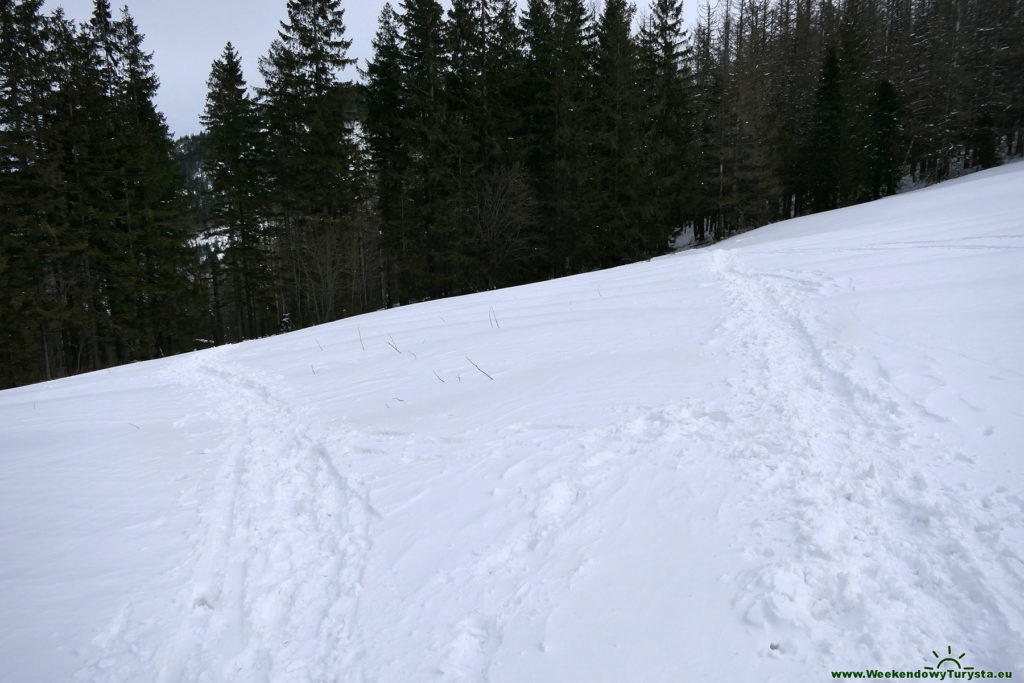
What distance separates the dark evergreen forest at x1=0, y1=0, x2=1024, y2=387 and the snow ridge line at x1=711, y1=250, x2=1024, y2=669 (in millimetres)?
18719

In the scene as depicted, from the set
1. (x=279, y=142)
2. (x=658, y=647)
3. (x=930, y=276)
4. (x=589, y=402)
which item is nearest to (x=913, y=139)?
(x=930, y=276)

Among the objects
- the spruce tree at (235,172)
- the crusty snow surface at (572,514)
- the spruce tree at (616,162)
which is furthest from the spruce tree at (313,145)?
the crusty snow surface at (572,514)

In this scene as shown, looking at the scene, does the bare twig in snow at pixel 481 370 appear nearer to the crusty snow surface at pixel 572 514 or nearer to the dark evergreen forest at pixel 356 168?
the crusty snow surface at pixel 572 514

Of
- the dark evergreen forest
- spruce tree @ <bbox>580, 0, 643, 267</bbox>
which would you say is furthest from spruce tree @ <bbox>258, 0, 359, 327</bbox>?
spruce tree @ <bbox>580, 0, 643, 267</bbox>

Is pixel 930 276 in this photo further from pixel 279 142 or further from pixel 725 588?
pixel 279 142

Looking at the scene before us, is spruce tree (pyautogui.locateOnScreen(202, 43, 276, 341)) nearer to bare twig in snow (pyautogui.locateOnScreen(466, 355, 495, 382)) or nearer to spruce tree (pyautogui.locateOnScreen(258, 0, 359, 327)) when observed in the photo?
spruce tree (pyautogui.locateOnScreen(258, 0, 359, 327))

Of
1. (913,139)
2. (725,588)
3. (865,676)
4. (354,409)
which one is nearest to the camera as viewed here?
(865,676)

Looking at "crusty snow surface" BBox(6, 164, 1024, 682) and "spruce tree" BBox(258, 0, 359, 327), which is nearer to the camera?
"crusty snow surface" BBox(6, 164, 1024, 682)

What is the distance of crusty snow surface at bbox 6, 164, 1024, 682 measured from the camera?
7.26 ft

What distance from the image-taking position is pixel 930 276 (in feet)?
22.0

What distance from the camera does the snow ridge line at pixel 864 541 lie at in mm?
2027

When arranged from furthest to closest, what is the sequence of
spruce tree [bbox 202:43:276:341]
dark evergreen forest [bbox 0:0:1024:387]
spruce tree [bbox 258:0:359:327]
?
spruce tree [bbox 202:43:276:341] → spruce tree [bbox 258:0:359:327] → dark evergreen forest [bbox 0:0:1024:387]

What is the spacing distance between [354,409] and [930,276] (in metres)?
7.68

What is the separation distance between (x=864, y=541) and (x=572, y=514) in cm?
152
